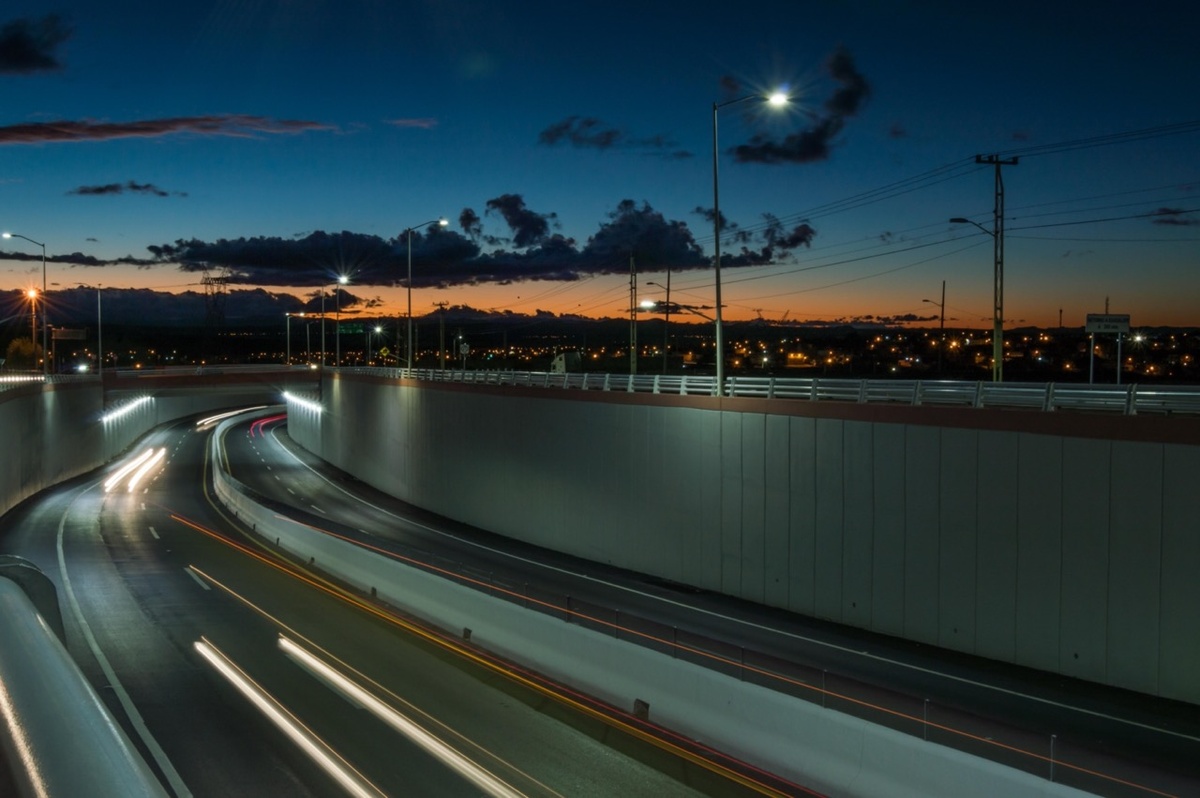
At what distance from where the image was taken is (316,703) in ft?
51.6

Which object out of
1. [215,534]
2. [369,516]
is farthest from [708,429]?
[369,516]

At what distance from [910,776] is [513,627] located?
9698mm

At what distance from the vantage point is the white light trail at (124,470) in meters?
61.0

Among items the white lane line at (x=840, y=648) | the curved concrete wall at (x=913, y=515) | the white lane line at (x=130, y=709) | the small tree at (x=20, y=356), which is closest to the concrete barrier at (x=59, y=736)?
the white lane line at (x=130, y=709)

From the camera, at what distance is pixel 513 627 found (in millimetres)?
18719

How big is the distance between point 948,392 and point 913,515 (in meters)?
3.02

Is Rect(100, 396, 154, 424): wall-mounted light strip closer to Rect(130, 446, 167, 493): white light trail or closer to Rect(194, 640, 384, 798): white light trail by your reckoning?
Rect(130, 446, 167, 493): white light trail

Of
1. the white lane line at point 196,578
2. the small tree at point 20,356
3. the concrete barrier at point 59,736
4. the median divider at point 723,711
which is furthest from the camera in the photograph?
the small tree at point 20,356

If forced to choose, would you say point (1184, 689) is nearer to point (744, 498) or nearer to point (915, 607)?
point (915, 607)

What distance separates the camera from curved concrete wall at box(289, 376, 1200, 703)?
17469mm

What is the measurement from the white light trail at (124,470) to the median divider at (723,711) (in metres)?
45.7

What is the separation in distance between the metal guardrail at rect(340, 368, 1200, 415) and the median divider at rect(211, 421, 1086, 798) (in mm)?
10587

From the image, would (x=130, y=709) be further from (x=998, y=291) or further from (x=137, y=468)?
(x=137, y=468)

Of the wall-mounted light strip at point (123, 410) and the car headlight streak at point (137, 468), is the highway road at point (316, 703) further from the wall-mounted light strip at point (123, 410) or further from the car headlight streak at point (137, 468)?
the wall-mounted light strip at point (123, 410)
